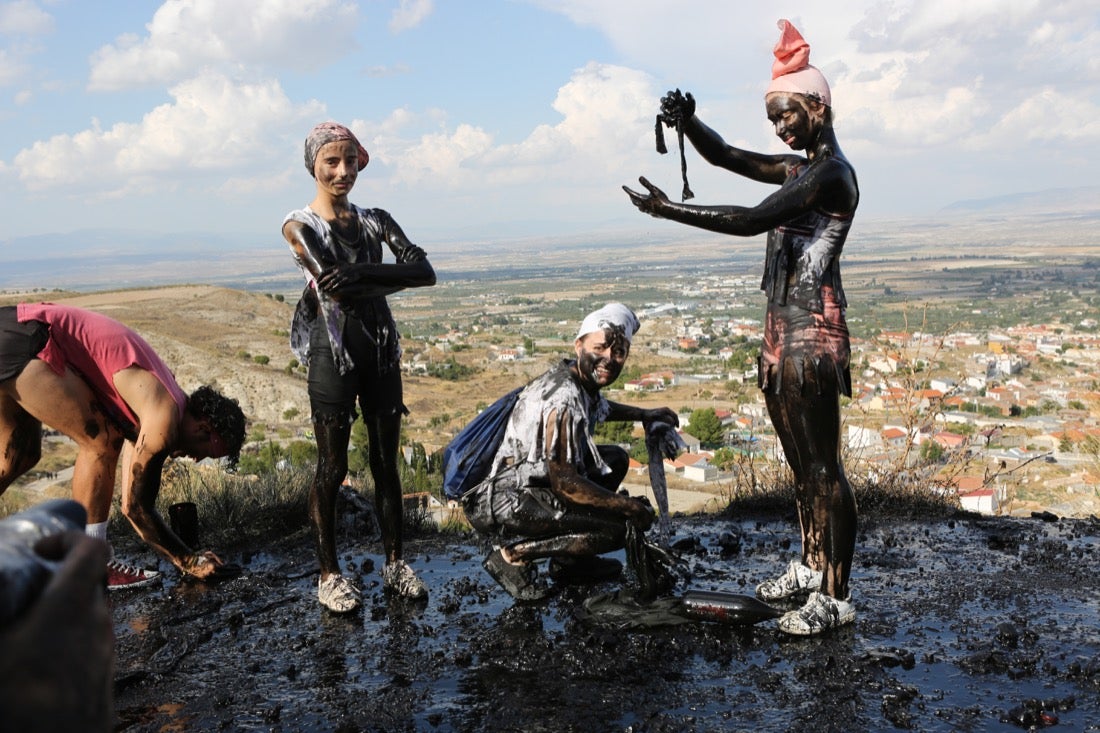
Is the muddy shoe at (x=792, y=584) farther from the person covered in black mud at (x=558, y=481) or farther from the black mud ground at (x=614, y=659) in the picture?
the person covered in black mud at (x=558, y=481)

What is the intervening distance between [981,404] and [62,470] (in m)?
43.0

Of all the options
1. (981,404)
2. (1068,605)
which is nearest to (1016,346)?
(981,404)

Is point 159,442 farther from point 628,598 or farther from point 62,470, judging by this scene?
point 62,470

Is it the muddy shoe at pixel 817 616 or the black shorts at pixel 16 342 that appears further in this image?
the black shorts at pixel 16 342

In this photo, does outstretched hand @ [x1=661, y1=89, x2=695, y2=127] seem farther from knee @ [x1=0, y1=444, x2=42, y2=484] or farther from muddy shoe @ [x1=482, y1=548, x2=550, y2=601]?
knee @ [x1=0, y1=444, x2=42, y2=484]

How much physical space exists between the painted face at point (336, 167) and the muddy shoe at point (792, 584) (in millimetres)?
2942

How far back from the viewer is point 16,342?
4.78 meters

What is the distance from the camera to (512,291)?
467 feet

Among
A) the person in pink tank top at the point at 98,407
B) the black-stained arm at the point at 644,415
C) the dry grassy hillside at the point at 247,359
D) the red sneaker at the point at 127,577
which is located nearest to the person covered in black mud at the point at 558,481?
the black-stained arm at the point at 644,415

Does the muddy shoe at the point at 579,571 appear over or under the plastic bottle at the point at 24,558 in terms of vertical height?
under

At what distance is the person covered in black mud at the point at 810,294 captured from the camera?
13.4 feet

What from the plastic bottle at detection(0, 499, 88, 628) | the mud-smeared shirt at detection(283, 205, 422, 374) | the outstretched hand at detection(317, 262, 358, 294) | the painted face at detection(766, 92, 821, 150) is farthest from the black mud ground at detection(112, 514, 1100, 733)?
the plastic bottle at detection(0, 499, 88, 628)

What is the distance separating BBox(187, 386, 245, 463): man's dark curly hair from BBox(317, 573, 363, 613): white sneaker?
36.1 inches

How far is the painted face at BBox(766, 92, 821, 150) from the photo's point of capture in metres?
4.23
